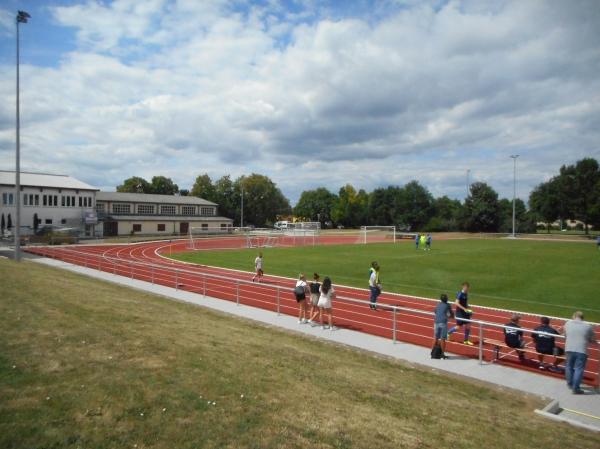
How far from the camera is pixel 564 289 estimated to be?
20.4 metres

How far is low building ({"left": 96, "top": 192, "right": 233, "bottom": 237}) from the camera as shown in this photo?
67.6m

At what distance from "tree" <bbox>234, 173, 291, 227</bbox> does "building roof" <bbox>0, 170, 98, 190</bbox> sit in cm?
3837

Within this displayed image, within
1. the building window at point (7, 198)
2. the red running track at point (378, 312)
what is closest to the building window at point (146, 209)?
the building window at point (7, 198)

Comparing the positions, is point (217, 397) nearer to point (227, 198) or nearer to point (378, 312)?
point (378, 312)

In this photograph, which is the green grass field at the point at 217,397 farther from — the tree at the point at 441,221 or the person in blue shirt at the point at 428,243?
the tree at the point at 441,221

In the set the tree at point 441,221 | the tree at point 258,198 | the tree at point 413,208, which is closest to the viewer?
the tree at point 441,221

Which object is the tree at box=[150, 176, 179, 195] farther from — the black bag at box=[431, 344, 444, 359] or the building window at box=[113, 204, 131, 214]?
the black bag at box=[431, 344, 444, 359]

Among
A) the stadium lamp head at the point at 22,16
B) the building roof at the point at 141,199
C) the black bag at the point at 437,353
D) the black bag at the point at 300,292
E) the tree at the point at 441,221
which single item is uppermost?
the stadium lamp head at the point at 22,16

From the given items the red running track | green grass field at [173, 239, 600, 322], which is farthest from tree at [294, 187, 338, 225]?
the red running track

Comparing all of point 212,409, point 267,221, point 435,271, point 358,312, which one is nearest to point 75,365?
point 212,409

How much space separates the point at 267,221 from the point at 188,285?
85731 mm

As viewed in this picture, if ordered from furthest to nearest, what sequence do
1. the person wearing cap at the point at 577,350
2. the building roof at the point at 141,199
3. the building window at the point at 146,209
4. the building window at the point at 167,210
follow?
the building window at the point at 167,210 < the building window at the point at 146,209 < the building roof at the point at 141,199 < the person wearing cap at the point at 577,350

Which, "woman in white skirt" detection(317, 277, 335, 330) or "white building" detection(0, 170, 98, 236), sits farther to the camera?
"white building" detection(0, 170, 98, 236)

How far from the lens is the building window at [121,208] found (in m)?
70.3
